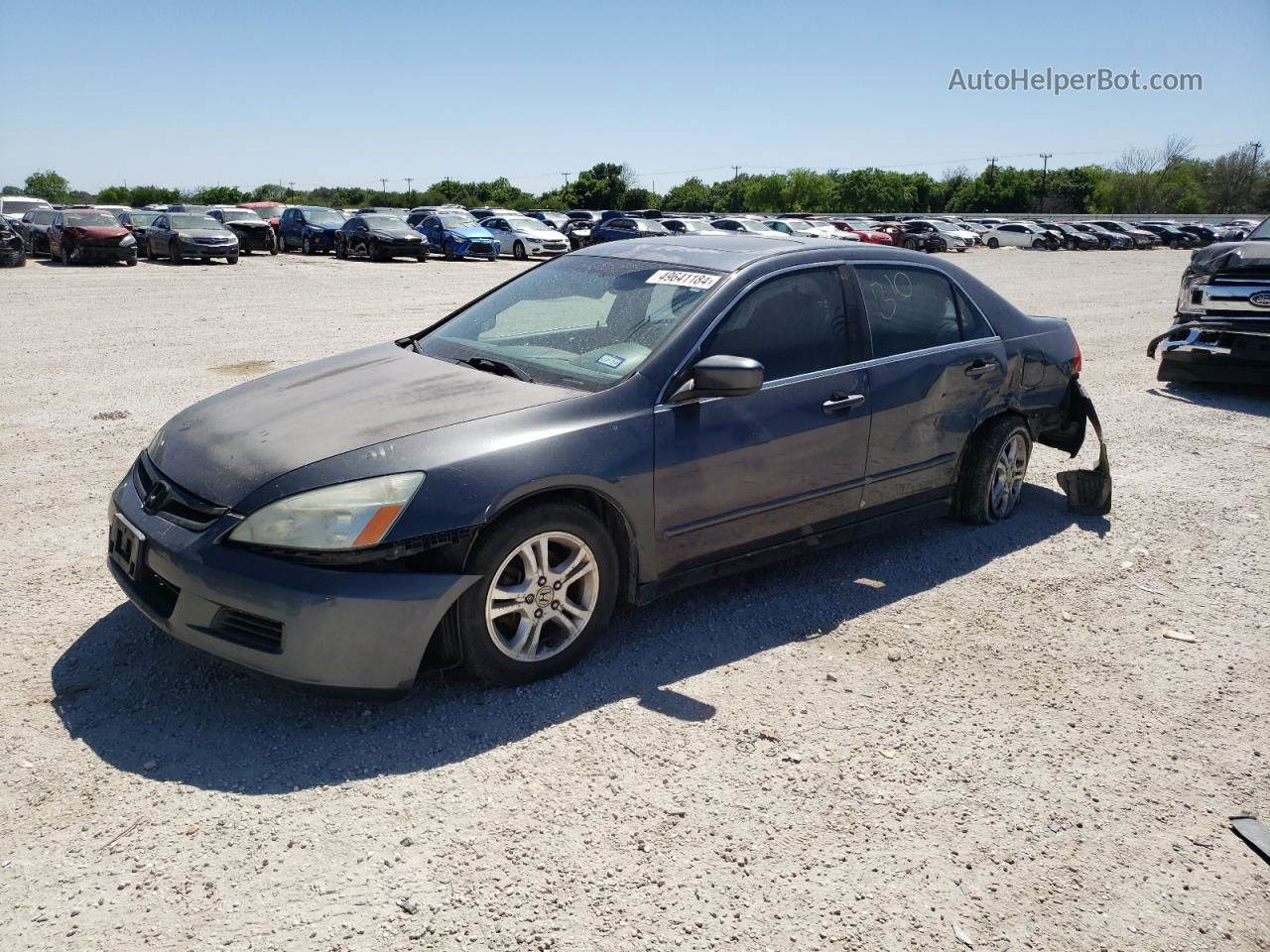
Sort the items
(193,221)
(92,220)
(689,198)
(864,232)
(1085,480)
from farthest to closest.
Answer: (689,198) → (864,232) → (193,221) → (92,220) → (1085,480)

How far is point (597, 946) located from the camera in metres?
2.58

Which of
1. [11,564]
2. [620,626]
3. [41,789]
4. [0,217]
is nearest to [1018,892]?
[620,626]

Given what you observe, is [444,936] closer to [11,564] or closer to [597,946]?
[597,946]

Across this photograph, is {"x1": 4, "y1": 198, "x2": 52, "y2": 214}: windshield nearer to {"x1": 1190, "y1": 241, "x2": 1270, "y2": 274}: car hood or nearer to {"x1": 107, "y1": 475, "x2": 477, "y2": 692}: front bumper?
{"x1": 1190, "y1": 241, "x2": 1270, "y2": 274}: car hood

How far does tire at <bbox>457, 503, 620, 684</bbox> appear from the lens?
3586 mm

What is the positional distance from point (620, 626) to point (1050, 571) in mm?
2387

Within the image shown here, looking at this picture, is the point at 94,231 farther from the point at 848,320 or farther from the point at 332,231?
the point at 848,320

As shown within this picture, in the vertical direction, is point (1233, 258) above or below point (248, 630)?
above

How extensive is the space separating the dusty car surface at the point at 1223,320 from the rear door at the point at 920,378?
543 cm

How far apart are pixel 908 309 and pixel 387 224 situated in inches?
1085

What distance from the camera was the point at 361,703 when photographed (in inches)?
145

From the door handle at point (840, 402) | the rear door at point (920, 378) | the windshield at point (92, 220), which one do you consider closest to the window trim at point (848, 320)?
the rear door at point (920, 378)

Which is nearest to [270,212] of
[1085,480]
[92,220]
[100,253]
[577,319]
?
[92,220]

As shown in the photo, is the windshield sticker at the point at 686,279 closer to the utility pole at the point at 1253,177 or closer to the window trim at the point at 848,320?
the window trim at the point at 848,320
